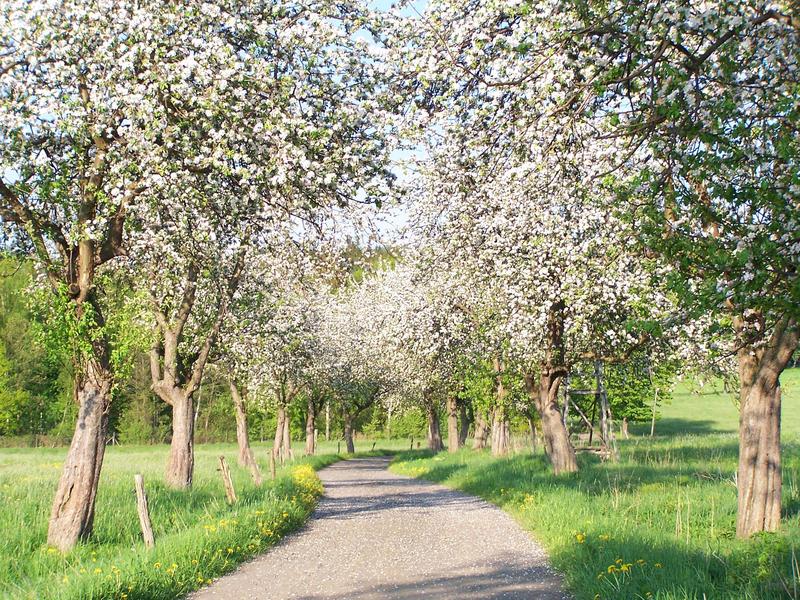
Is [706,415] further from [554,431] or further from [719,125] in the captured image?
[719,125]

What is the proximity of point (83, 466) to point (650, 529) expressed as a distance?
30.9 ft

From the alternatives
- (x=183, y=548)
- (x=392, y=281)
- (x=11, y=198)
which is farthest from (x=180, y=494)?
(x=392, y=281)

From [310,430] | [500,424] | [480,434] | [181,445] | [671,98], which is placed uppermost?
[671,98]

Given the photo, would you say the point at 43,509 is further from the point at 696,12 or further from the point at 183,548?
the point at 696,12

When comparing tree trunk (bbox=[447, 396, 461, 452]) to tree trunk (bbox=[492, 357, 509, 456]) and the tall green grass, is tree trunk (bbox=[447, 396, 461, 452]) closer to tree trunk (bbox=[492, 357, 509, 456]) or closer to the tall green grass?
tree trunk (bbox=[492, 357, 509, 456])

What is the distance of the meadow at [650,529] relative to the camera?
8141mm

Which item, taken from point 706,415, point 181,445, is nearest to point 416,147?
point 181,445

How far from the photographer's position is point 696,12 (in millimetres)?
7113

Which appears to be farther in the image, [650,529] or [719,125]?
[650,529]

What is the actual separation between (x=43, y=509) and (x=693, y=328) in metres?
14.9

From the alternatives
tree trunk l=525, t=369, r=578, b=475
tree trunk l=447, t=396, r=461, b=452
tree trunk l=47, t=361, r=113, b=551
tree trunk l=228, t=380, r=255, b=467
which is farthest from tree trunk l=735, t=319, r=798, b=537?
tree trunk l=447, t=396, r=461, b=452

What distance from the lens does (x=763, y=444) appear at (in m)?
11.4

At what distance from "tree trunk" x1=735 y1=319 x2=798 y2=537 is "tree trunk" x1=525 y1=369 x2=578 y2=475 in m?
10.9

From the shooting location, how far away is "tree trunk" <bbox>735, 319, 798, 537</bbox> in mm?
11188
